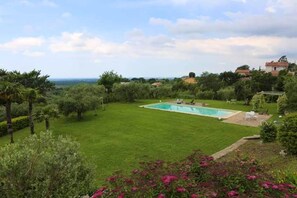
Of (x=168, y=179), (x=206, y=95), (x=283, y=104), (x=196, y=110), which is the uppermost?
(x=168, y=179)

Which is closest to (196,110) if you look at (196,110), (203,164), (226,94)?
(196,110)

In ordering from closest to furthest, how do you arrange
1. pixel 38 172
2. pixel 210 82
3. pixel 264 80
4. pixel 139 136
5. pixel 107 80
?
pixel 38 172 < pixel 139 136 < pixel 107 80 < pixel 264 80 < pixel 210 82

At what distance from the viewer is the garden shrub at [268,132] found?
1133 centimetres

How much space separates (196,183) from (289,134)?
7.00 meters

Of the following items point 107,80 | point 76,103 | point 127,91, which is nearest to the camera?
point 76,103

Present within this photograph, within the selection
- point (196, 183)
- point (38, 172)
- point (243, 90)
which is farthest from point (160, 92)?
point (196, 183)

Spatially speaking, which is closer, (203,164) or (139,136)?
(203,164)

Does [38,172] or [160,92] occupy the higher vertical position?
[160,92]

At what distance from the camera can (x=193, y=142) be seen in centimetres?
1286

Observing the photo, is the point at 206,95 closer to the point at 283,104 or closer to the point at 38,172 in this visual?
the point at 283,104

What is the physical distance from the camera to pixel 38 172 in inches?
177

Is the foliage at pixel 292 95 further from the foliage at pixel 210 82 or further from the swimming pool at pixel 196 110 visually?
the foliage at pixel 210 82

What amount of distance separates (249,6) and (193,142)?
1117 cm

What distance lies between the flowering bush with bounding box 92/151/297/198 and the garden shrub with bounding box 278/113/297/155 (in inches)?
216
